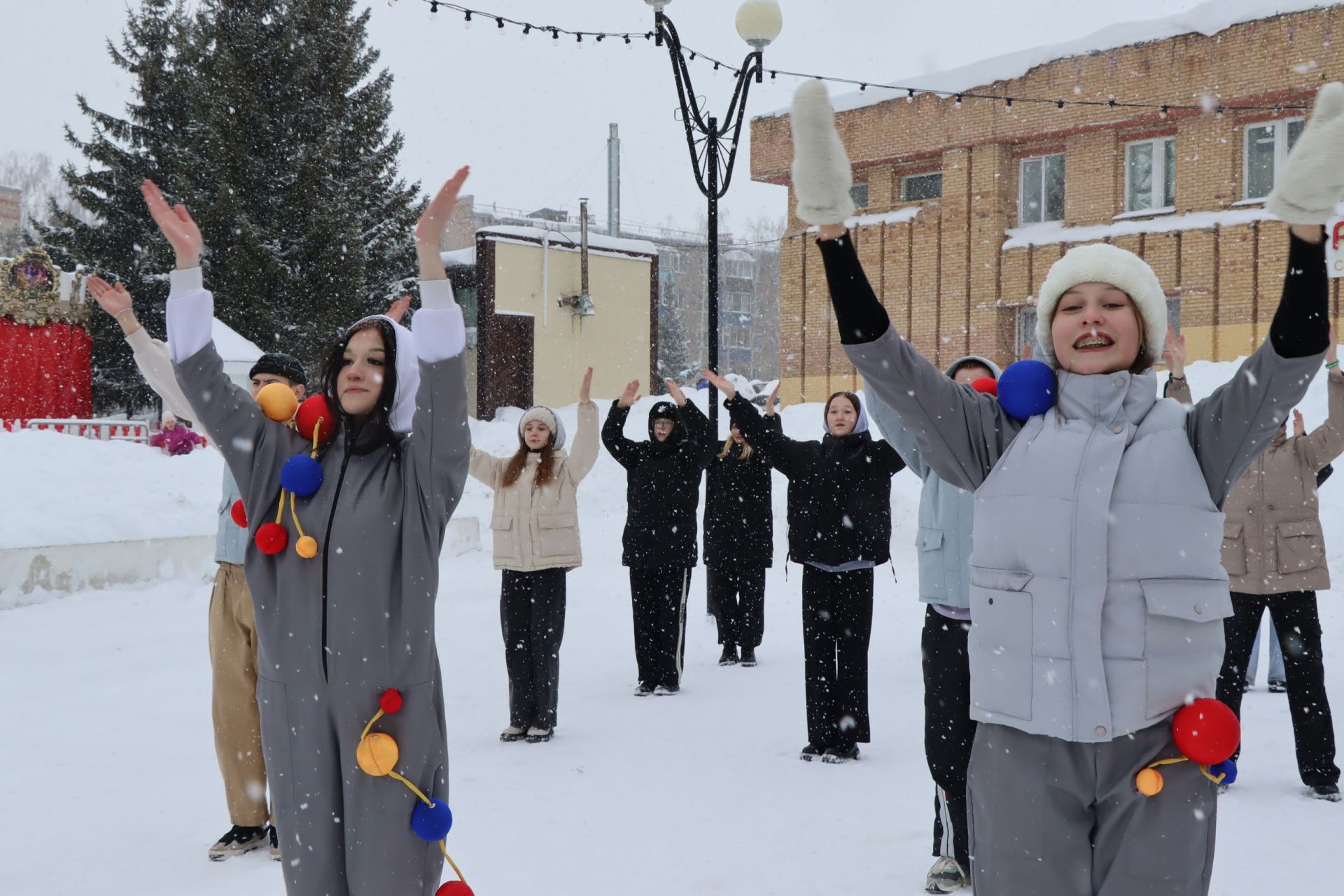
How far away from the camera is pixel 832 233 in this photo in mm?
2332

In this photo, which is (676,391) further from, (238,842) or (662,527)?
(238,842)

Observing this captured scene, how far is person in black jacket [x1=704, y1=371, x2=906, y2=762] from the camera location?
20.1 feet

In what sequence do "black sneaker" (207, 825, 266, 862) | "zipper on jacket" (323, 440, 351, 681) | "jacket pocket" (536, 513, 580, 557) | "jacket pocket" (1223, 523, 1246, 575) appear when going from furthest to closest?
"jacket pocket" (536, 513, 580, 557) → "jacket pocket" (1223, 523, 1246, 575) → "black sneaker" (207, 825, 266, 862) → "zipper on jacket" (323, 440, 351, 681)

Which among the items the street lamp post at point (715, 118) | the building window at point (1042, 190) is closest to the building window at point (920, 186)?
the building window at point (1042, 190)

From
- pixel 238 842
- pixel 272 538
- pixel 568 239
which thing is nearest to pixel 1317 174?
pixel 272 538

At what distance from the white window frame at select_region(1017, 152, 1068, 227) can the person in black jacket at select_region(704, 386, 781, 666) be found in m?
15.1

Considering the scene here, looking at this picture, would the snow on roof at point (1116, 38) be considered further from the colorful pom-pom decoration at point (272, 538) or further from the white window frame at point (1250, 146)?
the colorful pom-pom decoration at point (272, 538)

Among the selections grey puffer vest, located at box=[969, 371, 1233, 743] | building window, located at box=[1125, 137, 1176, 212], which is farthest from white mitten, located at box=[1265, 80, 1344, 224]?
building window, located at box=[1125, 137, 1176, 212]

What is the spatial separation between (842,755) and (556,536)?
216cm

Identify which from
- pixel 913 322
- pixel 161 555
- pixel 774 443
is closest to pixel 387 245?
pixel 913 322

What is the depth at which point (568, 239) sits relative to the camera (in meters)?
27.8

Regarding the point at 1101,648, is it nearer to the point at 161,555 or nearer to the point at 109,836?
the point at 109,836

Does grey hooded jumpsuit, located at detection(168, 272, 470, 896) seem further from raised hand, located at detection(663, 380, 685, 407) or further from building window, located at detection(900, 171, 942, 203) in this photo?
building window, located at detection(900, 171, 942, 203)

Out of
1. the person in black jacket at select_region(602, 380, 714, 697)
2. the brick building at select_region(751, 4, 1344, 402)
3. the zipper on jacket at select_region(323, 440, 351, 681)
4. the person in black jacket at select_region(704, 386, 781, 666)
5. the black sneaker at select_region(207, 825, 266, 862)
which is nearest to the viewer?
the zipper on jacket at select_region(323, 440, 351, 681)
